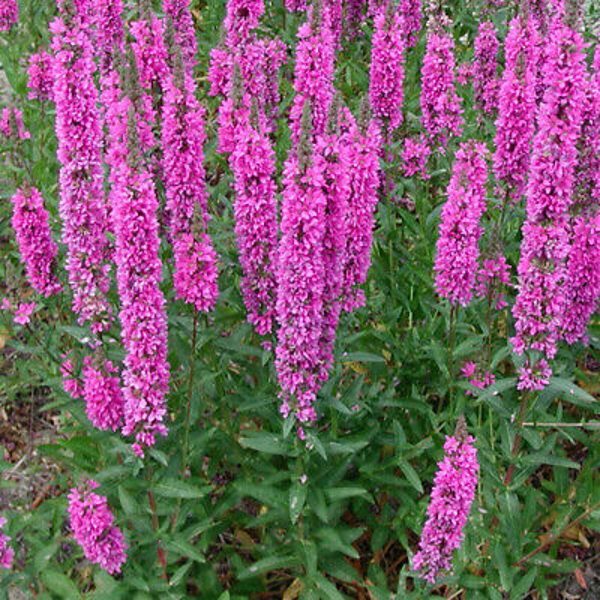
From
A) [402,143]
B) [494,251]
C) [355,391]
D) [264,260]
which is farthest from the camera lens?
[402,143]

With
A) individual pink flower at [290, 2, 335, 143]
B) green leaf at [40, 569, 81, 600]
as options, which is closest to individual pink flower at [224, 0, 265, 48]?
individual pink flower at [290, 2, 335, 143]

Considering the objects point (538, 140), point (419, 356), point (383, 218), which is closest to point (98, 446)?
point (419, 356)

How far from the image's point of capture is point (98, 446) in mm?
5055

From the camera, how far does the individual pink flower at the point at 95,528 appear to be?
390cm

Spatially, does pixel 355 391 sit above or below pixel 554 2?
below

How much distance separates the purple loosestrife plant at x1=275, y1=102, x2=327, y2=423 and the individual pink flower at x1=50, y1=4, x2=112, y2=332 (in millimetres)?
1256

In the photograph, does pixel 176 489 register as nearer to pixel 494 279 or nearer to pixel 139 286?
pixel 139 286

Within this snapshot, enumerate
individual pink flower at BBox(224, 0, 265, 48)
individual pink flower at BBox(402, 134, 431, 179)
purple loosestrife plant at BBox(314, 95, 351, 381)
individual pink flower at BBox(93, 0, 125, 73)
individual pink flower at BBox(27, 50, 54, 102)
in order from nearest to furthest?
purple loosestrife plant at BBox(314, 95, 351, 381) < individual pink flower at BBox(224, 0, 265, 48) < individual pink flower at BBox(93, 0, 125, 73) < individual pink flower at BBox(402, 134, 431, 179) < individual pink flower at BBox(27, 50, 54, 102)

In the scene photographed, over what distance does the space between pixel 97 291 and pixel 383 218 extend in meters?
2.53

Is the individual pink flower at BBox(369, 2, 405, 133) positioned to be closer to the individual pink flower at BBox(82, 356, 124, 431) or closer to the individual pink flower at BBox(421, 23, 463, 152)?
the individual pink flower at BBox(421, 23, 463, 152)

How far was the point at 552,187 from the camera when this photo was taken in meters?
4.11

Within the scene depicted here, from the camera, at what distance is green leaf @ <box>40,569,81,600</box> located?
4590 millimetres

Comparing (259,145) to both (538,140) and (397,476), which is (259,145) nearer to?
(538,140)

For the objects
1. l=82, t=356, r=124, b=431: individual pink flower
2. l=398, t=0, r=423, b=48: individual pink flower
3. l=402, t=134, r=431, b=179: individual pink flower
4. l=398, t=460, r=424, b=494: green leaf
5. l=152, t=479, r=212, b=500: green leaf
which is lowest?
l=398, t=460, r=424, b=494: green leaf
